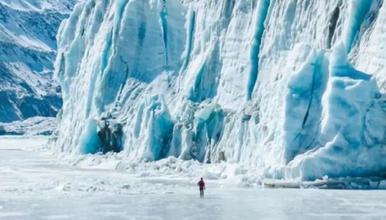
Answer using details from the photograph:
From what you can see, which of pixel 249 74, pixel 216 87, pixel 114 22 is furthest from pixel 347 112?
pixel 114 22

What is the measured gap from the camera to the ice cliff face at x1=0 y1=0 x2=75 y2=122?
9794 cm

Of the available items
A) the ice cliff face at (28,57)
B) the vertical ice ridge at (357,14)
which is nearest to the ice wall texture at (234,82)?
the vertical ice ridge at (357,14)

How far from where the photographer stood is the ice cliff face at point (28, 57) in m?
97.9

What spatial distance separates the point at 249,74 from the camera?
27.6 m

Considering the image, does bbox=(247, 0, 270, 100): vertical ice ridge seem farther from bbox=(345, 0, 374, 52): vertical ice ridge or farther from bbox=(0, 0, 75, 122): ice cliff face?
bbox=(0, 0, 75, 122): ice cliff face

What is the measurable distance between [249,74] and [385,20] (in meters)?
6.77

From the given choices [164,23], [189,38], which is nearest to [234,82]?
[189,38]

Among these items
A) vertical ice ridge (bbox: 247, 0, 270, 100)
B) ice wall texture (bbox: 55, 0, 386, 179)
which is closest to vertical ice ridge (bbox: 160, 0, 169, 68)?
ice wall texture (bbox: 55, 0, 386, 179)

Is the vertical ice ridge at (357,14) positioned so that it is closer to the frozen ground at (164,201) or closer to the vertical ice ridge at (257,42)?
the vertical ice ridge at (257,42)

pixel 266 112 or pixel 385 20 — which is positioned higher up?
pixel 385 20

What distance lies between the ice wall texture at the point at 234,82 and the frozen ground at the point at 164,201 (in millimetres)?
1909

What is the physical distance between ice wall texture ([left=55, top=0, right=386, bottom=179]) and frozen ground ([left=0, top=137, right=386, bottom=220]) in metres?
1.91

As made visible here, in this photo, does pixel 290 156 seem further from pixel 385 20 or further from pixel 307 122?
pixel 385 20

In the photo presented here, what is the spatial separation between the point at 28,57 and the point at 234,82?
89.9m
